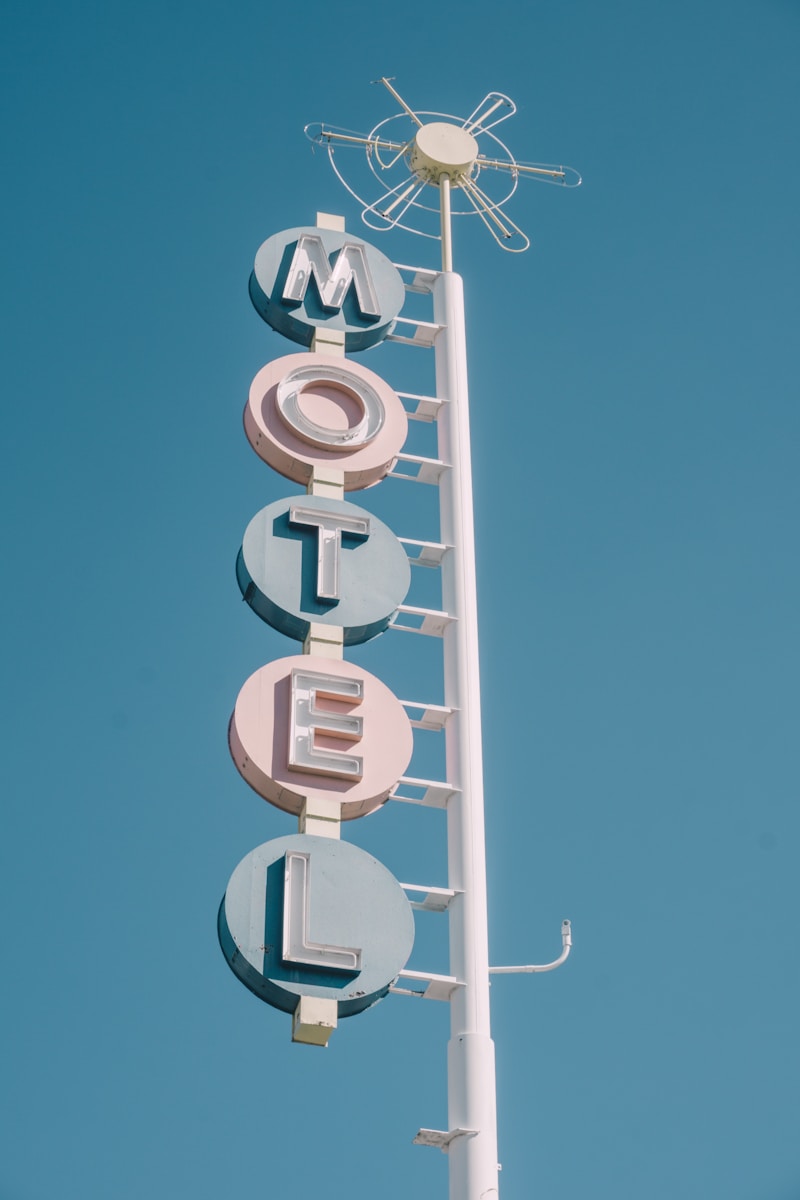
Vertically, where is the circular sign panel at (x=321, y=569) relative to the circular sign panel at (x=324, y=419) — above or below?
below

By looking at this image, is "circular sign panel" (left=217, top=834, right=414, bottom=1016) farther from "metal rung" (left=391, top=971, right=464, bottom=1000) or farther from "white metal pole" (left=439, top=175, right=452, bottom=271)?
"white metal pole" (left=439, top=175, right=452, bottom=271)

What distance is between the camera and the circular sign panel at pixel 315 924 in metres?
16.2

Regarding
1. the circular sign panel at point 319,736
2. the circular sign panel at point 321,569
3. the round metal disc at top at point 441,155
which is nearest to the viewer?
the circular sign panel at point 319,736

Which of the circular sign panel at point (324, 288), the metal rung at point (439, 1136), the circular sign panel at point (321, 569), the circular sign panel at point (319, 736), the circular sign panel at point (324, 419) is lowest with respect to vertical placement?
the metal rung at point (439, 1136)

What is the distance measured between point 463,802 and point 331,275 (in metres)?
6.02

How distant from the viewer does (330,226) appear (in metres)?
A: 21.8

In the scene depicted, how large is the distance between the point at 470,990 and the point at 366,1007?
2.58ft

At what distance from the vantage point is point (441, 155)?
73.0ft

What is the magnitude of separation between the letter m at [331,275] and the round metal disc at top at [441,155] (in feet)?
4.57

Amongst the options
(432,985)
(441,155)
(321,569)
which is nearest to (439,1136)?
(432,985)

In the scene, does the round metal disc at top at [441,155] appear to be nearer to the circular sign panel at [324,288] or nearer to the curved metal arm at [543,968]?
the circular sign panel at [324,288]

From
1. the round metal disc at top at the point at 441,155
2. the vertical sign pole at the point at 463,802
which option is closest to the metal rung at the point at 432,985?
the vertical sign pole at the point at 463,802

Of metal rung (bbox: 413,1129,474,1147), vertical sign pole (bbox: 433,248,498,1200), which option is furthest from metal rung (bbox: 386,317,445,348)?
metal rung (bbox: 413,1129,474,1147)

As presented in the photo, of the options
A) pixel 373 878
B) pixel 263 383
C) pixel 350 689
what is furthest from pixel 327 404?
pixel 373 878
